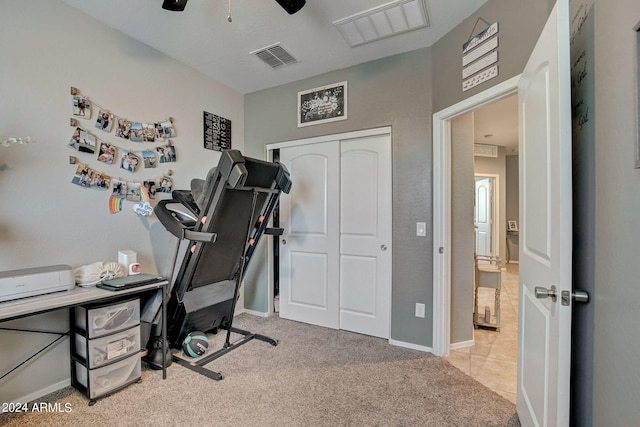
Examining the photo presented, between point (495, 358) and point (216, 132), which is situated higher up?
point (216, 132)

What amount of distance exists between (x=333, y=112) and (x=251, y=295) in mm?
2376

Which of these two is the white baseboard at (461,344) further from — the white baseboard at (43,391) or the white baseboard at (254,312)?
the white baseboard at (43,391)

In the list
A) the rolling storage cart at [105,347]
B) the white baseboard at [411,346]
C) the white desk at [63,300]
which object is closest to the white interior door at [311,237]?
the white baseboard at [411,346]

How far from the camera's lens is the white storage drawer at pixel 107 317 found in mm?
1830

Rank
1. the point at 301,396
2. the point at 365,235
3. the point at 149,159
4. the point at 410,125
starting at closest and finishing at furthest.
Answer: the point at 301,396
the point at 149,159
the point at 410,125
the point at 365,235

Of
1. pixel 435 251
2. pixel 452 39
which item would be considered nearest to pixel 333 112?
pixel 452 39

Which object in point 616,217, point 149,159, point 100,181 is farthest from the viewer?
point 149,159

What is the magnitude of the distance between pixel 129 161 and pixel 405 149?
241cm

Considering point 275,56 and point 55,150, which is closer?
point 55,150

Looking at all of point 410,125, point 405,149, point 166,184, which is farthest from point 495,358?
point 166,184

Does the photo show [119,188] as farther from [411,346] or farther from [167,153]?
[411,346]

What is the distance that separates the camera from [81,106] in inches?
82.6

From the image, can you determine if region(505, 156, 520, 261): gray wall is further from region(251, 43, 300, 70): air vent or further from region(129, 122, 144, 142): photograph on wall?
region(129, 122, 144, 142): photograph on wall

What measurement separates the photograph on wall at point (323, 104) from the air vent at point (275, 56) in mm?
417
